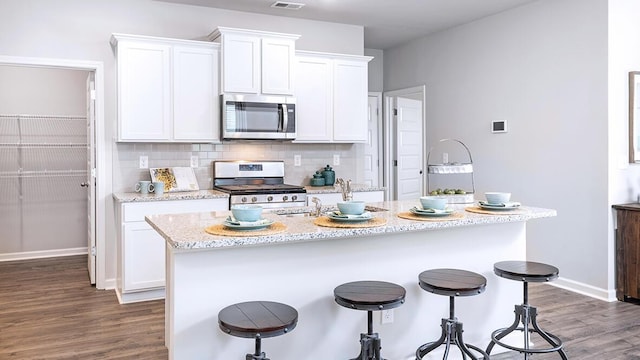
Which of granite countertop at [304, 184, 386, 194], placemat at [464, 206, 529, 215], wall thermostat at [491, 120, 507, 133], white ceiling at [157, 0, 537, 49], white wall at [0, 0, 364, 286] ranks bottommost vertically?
placemat at [464, 206, 529, 215]

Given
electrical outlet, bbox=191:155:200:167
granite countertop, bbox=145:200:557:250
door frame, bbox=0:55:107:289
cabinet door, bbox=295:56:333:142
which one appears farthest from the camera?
cabinet door, bbox=295:56:333:142

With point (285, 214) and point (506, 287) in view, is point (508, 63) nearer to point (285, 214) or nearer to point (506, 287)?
point (506, 287)

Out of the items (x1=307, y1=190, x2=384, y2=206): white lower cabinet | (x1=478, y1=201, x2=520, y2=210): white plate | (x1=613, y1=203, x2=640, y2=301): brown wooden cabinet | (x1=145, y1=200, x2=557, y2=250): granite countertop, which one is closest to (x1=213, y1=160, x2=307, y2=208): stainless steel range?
(x1=307, y1=190, x2=384, y2=206): white lower cabinet

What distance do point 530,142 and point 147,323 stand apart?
12.1 ft

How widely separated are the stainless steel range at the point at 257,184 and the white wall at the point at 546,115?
2.08m

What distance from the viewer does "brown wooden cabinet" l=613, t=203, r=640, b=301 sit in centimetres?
415

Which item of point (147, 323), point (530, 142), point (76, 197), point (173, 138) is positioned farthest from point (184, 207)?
point (530, 142)

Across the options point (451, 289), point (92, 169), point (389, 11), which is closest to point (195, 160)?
point (92, 169)

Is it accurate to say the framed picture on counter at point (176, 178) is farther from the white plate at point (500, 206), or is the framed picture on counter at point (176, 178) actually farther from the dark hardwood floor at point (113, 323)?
the white plate at point (500, 206)

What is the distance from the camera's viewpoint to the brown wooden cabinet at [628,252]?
4148mm

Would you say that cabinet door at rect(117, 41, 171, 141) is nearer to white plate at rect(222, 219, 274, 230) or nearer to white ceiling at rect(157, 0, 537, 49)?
white ceiling at rect(157, 0, 537, 49)

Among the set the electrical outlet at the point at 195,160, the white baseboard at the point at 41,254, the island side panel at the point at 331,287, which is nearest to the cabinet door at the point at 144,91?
the electrical outlet at the point at 195,160

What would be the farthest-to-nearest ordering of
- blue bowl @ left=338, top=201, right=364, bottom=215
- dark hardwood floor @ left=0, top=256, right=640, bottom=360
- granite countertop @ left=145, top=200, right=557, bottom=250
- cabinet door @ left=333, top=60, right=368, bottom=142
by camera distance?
1. cabinet door @ left=333, top=60, right=368, bottom=142
2. dark hardwood floor @ left=0, top=256, right=640, bottom=360
3. blue bowl @ left=338, top=201, right=364, bottom=215
4. granite countertop @ left=145, top=200, right=557, bottom=250

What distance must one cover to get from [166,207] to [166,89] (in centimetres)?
104
